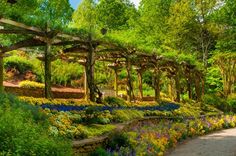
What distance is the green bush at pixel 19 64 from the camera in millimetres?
30328

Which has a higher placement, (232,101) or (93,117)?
(93,117)

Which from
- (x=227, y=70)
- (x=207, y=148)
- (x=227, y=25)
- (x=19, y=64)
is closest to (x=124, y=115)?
(x=207, y=148)

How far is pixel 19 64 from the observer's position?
30562 mm

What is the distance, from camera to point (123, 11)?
172ft

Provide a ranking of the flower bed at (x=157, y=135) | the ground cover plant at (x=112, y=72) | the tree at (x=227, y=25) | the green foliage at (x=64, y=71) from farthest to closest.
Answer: the tree at (x=227, y=25) < the green foliage at (x=64, y=71) < the flower bed at (x=157, y=135) < the ground cover plant at (x=112, y=72)

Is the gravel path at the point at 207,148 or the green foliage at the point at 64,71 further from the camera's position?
the green foliage at the point at 64,71

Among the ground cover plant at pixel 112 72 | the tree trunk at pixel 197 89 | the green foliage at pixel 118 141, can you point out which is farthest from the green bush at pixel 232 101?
the green foliage at pixel 118 141

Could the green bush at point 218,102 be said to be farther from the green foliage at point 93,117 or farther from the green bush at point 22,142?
the green bush at point 22,142

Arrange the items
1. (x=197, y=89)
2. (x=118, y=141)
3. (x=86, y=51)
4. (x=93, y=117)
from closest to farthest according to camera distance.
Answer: (x=118, y=141), (x=93, y=117), (x=86, y=51), (x=197, y=89)

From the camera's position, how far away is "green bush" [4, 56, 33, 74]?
30.3 m

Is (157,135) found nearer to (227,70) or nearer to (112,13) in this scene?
(227,70)

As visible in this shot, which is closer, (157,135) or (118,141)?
(118,141)

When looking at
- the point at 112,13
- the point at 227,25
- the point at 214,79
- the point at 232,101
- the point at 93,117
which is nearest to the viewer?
the point at 93,117

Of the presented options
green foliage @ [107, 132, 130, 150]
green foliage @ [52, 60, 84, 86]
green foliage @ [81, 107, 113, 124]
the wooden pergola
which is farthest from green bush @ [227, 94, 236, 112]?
green foliage @ [107, 132, 130, 150]
